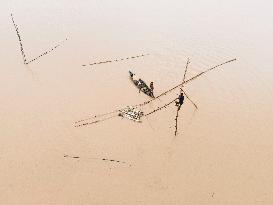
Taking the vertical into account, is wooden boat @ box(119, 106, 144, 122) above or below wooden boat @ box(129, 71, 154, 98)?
below

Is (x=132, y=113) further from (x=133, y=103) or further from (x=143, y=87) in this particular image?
(x=143, y=87)

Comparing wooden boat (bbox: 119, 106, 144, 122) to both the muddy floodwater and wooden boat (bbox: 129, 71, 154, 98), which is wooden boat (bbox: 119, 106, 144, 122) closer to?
the muddy floodwater

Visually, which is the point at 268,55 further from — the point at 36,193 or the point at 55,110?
the point at 36,193

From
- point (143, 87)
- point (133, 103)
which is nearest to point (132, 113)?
point (133, 103)

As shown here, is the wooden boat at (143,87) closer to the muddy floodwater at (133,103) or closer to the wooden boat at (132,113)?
the muddy floodwater at (133,103)

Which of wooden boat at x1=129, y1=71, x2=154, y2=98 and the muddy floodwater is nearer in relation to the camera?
the muddy floodwater

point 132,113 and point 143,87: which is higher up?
point 143,87

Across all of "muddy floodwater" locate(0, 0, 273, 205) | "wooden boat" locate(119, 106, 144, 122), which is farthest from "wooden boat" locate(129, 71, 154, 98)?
"wooden boat" locate(119, 106, 144, 122)

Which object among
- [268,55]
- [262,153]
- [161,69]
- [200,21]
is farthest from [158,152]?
[200,21]

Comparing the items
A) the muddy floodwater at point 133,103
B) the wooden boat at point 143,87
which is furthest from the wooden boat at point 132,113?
the wooden boat at point 143,87
